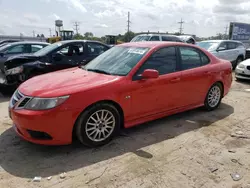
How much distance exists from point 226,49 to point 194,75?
298 inches

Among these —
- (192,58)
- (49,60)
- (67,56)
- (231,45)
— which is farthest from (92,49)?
(231,45)

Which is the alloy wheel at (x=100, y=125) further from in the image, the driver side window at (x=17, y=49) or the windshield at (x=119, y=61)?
the driver side window at (x=17, y=49)

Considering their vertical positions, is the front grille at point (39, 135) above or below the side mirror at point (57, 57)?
below

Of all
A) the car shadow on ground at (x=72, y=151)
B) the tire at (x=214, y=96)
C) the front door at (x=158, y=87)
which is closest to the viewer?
the car shadow on ground at (x=72, y=151)

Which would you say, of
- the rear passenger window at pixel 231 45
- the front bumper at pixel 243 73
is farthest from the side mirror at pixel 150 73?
the rear passenger window at pixel 231 45

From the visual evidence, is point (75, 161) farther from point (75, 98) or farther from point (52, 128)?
point (75, 98)

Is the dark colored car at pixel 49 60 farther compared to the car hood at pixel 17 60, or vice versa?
the car hood at pixel 17 60

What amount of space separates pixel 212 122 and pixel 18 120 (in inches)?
139

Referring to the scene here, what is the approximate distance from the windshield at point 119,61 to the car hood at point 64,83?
19 cm

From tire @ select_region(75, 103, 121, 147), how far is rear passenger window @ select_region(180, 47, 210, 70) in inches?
70.7

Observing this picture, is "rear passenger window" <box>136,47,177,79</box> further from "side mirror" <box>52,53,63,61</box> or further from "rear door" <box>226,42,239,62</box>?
"rear door" <box>226,42,239,62</box>

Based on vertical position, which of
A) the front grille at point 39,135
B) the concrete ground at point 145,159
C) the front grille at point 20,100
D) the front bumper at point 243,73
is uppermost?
the front grille at point 20,100

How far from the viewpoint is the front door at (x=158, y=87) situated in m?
3.73

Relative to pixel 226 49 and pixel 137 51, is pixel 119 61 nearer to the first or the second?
pixel 137 51
